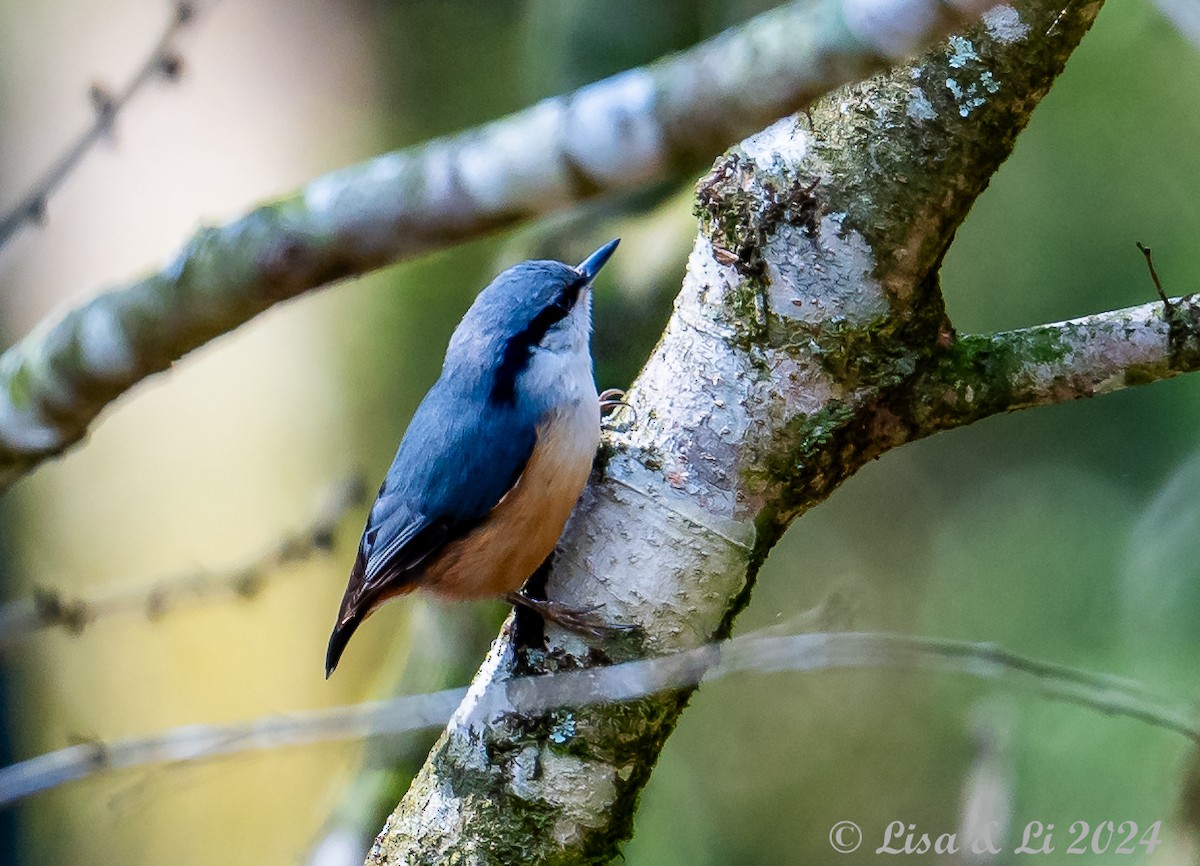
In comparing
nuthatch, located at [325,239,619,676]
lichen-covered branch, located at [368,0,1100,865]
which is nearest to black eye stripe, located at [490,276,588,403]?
nuthatch, located at [325,239,619,676]

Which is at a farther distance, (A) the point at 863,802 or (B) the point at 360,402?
(B) the point at 360,402

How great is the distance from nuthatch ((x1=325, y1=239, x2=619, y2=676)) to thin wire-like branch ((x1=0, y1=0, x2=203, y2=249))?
2.07 ft

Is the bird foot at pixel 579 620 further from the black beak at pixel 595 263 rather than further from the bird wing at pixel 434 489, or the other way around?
A: the black beak at pixel 595 263

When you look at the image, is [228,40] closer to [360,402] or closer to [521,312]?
[360,402]

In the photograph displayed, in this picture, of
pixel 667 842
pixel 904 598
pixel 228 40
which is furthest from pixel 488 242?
pixel 667 842

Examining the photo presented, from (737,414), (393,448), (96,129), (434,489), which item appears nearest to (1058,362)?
(737,414)

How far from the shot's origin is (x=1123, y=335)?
135 cm

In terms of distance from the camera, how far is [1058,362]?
138 cm

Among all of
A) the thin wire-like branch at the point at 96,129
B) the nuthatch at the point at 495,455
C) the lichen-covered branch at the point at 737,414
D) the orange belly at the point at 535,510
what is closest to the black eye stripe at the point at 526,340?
the nuthatch at the point at 495,455

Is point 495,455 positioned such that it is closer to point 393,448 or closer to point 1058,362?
point 1058,362

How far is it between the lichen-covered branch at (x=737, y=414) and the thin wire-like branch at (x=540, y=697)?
0.03 m

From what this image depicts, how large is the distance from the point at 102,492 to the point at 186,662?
25.6 inches

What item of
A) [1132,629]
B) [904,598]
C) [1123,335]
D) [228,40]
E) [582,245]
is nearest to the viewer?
[1123,335]

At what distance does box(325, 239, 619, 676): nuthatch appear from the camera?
161 centimetres
